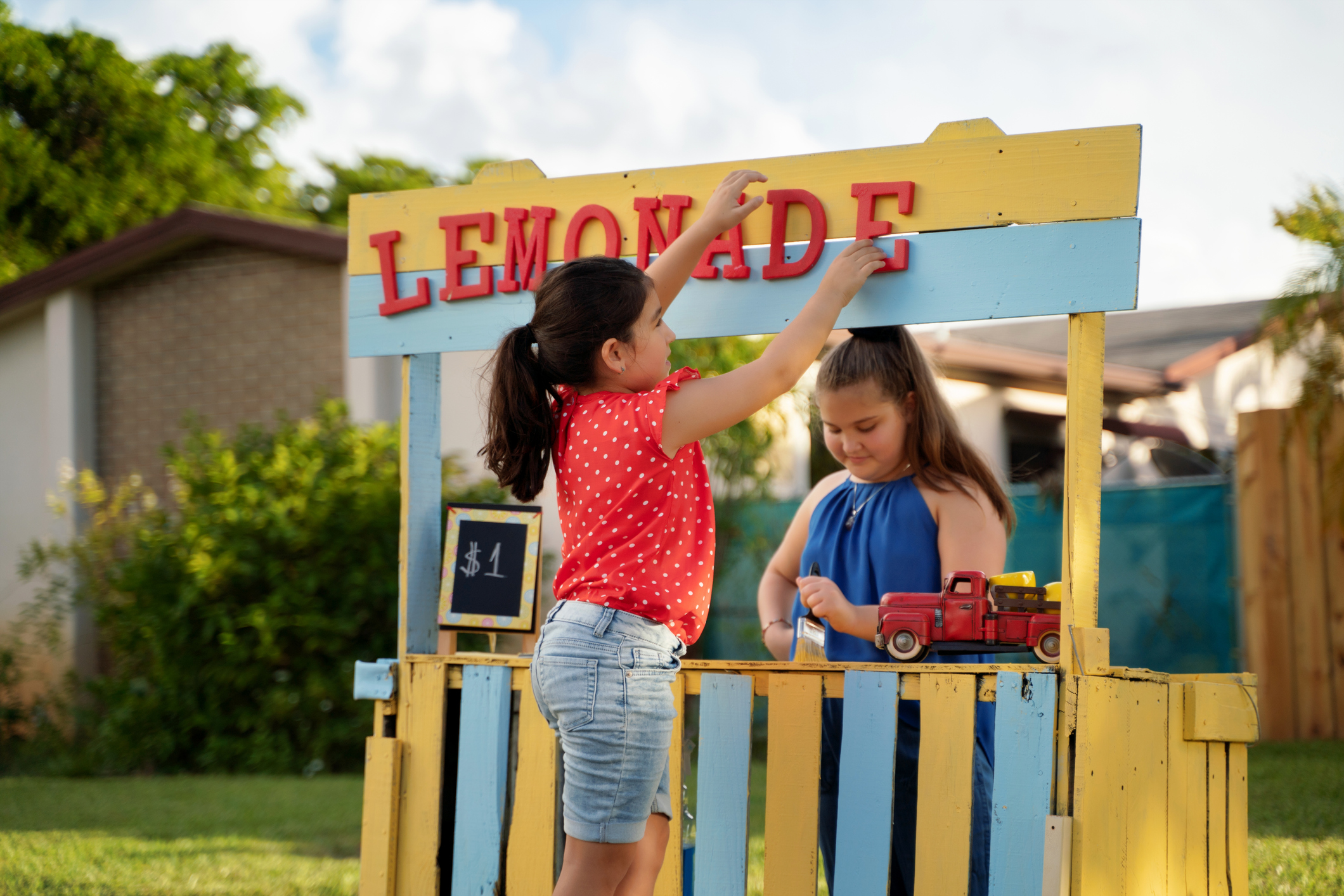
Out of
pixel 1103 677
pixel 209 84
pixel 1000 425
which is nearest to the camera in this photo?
pixel 1103 677

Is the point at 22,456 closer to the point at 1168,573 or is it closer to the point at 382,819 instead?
the point at 382,819

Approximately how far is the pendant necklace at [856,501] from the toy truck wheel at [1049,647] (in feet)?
2.09

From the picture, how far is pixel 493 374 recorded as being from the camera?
8.72ft

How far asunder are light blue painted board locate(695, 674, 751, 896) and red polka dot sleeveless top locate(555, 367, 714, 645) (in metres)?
0.40

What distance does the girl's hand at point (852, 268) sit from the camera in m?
2.65

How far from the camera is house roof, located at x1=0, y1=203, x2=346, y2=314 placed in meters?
9.70

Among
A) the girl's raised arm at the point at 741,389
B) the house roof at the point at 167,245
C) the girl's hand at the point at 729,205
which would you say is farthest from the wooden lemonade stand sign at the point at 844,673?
the house roof at the point at 167,245

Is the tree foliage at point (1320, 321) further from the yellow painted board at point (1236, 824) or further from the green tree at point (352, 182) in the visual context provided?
the green tree at point (352, 182)

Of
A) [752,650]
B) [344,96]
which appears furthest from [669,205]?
[344,96]

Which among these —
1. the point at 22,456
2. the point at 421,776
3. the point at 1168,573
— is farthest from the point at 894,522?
the point at 22,456

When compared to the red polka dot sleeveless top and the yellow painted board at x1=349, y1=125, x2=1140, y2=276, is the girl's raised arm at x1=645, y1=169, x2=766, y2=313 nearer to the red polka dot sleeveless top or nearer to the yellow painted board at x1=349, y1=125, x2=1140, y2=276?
the yellow painted board at x1=349, y1=125, x2=1140, y2=276

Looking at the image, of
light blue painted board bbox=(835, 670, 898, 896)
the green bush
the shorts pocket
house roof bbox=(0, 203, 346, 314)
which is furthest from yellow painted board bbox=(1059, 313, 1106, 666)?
house roof bbox=(0, 203, 346, 314)

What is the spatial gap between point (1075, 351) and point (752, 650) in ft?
19.5

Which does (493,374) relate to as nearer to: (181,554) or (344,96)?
(181,554)
